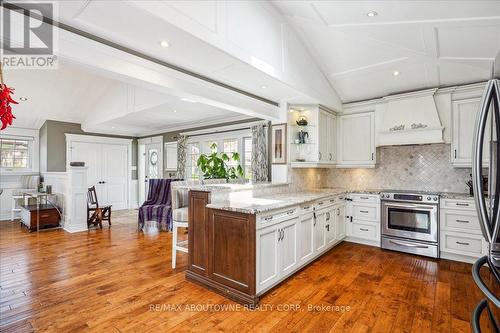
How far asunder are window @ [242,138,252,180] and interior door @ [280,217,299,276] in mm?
2780

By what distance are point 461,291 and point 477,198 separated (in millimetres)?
2171

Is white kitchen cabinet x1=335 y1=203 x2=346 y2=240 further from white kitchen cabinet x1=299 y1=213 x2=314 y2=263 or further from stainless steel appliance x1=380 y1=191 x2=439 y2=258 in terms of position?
white kitchen cabinet x1=299 y1=213 x2=314 y2=263

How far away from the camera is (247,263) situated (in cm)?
253

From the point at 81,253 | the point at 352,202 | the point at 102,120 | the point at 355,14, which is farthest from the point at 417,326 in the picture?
the point at 102,120

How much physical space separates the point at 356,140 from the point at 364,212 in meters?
1.35

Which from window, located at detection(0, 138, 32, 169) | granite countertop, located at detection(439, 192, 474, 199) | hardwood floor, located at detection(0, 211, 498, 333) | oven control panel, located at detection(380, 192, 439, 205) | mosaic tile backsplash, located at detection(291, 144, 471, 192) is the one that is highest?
window, located at detection(0, 138, 32, 169)

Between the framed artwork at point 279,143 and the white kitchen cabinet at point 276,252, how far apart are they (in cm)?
142

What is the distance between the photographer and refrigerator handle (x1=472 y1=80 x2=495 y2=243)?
4.33ft

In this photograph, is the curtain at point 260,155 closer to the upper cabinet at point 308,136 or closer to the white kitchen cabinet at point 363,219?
the upper cabinet at point 308,136

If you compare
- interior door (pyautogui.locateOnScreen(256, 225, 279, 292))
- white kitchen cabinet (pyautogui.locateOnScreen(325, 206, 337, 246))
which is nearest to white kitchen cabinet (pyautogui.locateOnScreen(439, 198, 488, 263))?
white kitchen cabinet (pyautogui.locateOnScreen(325, 206, 337, 246))

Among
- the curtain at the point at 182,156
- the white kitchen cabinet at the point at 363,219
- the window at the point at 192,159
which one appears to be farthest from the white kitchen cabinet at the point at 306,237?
the curtain at the point at 182,156

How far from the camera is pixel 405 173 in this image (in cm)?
457

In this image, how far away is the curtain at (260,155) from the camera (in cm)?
524

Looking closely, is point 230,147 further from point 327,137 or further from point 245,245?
point 245,245
